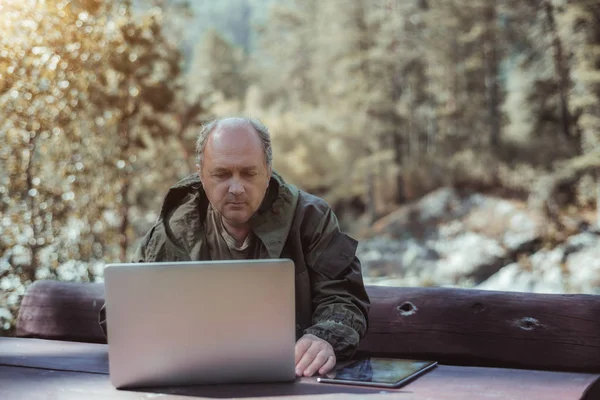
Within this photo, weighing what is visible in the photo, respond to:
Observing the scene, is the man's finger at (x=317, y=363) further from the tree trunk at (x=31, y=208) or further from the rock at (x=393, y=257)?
the rock at (x=393, y=257)

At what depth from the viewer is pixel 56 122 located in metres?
4.23

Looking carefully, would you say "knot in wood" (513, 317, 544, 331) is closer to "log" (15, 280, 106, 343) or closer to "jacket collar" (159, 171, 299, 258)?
"jacket collar" (159, 171, 299, 258)

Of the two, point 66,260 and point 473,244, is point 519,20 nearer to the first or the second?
point 473,244

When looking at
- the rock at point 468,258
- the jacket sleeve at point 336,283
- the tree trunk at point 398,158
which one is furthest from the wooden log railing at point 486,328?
the tree trunk at point 398,158

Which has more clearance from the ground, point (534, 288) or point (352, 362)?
point (352, 362)

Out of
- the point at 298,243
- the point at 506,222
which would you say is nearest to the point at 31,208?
the point at 298,243

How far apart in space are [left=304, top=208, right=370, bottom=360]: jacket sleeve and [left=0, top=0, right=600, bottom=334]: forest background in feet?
6.29

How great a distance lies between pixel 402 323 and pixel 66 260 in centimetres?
251

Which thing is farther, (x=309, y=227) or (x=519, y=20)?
(x=519, y=20)

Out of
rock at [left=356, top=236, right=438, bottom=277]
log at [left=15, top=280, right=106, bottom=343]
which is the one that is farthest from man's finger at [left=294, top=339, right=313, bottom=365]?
rock at [left=356, top=236, right=438, bottom=277]

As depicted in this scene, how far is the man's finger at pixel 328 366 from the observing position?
5.86 feet

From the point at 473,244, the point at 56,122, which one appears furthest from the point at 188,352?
the point at 473,244


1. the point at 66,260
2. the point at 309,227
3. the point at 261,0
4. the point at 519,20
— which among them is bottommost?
the point at 66,260

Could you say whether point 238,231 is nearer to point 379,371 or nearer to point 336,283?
point 336,283
